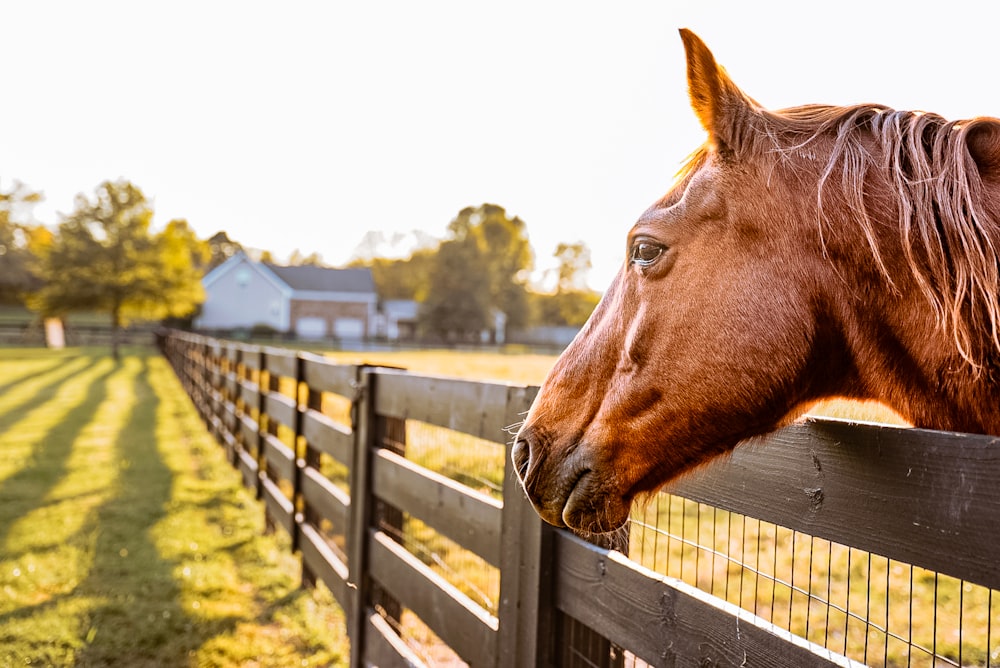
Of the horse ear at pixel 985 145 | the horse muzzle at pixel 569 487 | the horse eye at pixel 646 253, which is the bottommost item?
the horse muzzle at pixel 569 487

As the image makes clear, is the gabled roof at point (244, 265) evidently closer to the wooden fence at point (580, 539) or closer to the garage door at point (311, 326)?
the garage door at point (311, 326)

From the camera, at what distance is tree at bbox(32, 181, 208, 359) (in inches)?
1359

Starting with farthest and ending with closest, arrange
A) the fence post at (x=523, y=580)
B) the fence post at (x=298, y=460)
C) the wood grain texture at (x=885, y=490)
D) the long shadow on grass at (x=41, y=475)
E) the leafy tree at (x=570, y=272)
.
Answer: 1. the leafy tree at (x=570, y=272)
2. the long shadow on grass at (x=41, y=475)
3. the fence post at (x=298, y=460)
4. the fence post at (x=523, y=580)
5. the wood grain texture at (x=885, y=490)

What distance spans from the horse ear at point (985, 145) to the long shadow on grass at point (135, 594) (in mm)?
3979

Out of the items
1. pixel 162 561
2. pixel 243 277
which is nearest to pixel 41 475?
pixel 162 561

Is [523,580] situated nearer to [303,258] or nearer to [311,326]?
[311,326]

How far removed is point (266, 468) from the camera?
6.79 metres

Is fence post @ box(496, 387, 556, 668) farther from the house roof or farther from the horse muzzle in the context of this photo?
the house roof

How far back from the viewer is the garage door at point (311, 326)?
175 feet

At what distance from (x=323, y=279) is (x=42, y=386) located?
38.6 m

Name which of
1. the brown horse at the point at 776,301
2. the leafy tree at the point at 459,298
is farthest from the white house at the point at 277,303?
the brown horse at the point at 776,301

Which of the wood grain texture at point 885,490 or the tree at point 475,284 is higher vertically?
the tree at point 475,284

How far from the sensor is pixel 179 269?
37.6m

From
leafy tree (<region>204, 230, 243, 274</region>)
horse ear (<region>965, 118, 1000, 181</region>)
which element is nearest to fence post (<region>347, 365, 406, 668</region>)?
horse ear (<region>965, 118, 1000, 181</region>)
